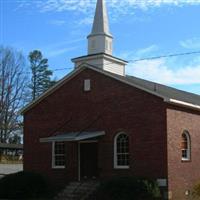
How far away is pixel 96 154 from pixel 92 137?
4.56 ft

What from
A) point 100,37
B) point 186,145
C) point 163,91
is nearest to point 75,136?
point 163,91

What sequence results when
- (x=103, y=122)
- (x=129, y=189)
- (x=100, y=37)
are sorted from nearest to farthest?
(x=129, y=189) → (x=103, y=122) → (x=100, y=37)

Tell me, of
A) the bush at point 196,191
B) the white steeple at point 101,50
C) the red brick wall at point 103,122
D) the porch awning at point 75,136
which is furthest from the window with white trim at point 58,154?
the bush at point 196,191

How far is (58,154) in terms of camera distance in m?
31.0

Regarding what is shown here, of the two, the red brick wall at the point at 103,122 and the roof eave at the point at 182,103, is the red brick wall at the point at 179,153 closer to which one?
the roof eave at the point at 182,103

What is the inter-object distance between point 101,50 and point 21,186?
32.3 ft

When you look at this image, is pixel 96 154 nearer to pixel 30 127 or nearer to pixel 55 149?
pixel 55 149

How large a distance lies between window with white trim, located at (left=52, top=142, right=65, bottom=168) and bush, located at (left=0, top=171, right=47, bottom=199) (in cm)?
195

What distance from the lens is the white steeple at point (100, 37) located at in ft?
106

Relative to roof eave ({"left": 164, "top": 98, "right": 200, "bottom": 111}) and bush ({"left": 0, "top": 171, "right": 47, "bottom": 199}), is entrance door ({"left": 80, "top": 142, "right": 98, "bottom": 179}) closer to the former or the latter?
bush ({"left": 0, "top": 171, "right": 47, "bottom": 199})

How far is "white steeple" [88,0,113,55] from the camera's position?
32.3 metres

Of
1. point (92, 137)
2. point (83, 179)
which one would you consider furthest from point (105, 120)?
point (83, 179)

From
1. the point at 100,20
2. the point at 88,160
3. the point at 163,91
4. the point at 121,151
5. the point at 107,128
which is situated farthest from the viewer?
the point at 100,20

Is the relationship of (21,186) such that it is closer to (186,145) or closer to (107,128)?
(107,128)
